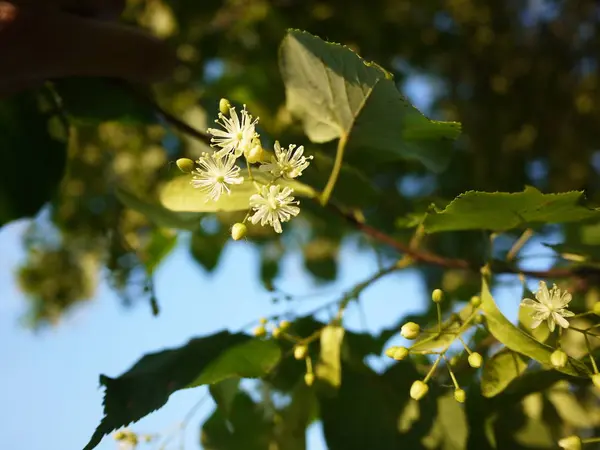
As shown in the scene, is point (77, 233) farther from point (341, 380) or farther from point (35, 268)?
point (341, 380)

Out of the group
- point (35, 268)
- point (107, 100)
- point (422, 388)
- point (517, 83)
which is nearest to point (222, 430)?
point (422, 388)

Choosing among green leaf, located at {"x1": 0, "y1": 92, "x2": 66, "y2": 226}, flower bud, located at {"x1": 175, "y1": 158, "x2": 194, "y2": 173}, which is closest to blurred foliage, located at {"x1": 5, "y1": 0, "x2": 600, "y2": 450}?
green leaf, located at {"x1": 0, "y1": 92, "x2": 66, "y2": 226}

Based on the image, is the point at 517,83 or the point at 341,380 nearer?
the point at 341,380

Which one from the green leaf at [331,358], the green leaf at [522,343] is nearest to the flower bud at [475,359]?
the green leaf at [522,343]

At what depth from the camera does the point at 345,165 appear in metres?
0.94

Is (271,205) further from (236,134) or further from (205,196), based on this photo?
(205,196)

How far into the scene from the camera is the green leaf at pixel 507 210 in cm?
69

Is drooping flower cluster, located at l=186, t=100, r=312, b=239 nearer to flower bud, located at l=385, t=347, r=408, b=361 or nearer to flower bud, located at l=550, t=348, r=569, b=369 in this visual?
flower bud, located at l=385, t=347, r=408, b=361

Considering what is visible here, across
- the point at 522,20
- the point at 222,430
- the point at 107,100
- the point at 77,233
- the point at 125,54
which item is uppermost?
the point at 522,20

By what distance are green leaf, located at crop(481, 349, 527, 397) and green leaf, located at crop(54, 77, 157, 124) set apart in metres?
0.78

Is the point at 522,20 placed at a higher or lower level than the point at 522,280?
higher

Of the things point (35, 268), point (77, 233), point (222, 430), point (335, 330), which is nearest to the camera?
point (335, 330)

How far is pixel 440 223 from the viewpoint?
2.51ft

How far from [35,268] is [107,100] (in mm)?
2146
